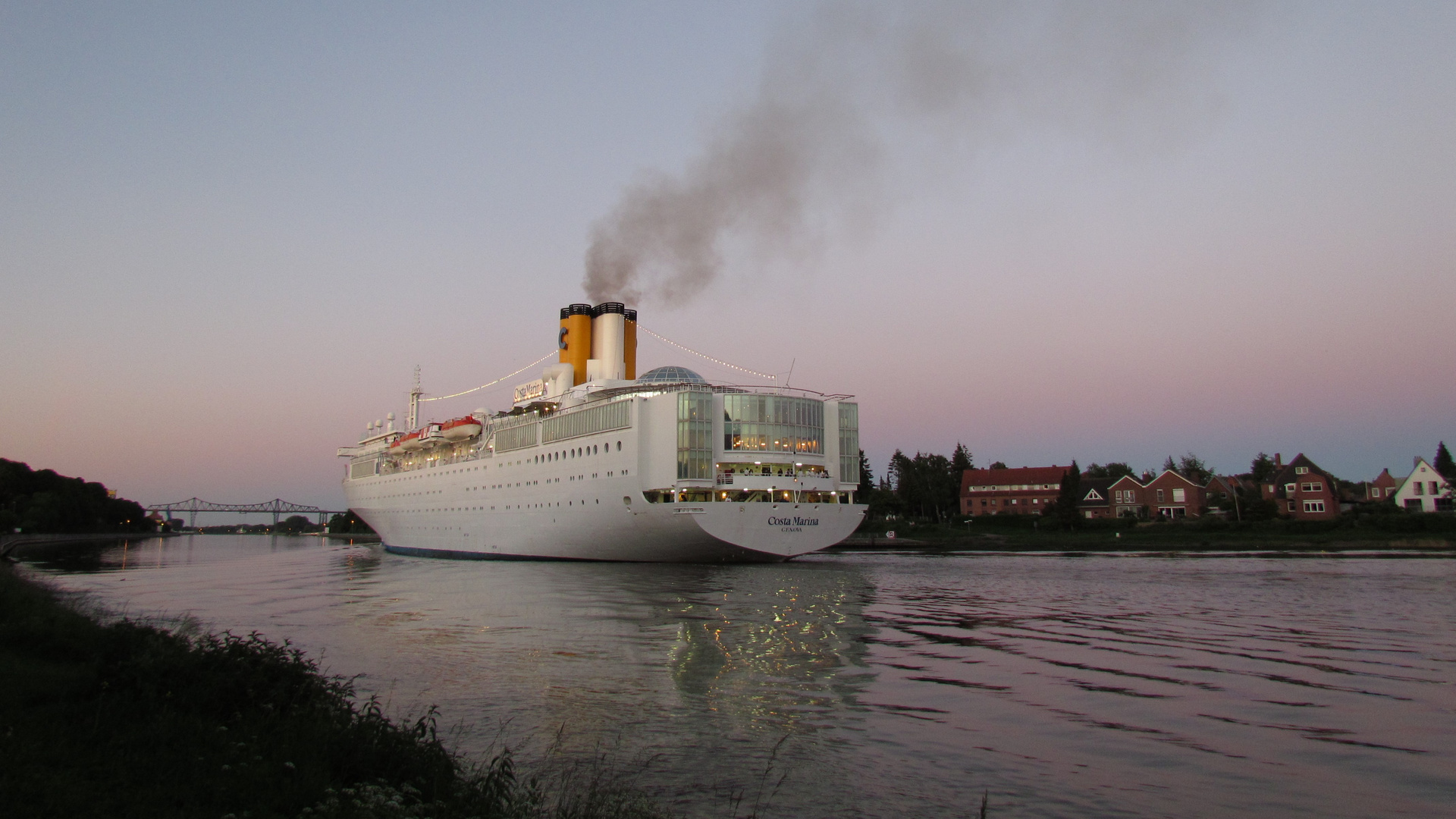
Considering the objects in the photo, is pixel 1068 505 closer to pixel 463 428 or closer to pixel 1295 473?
pixel 1295 473

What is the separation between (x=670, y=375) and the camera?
5522cm

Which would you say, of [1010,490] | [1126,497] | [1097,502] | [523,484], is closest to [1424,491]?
[1126,497]

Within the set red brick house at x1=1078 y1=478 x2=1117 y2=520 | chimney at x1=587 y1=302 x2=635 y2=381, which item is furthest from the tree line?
red brick house at x1=1078 y1=478 x2=1117 y2=520

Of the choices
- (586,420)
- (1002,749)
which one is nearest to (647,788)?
(1002,749)

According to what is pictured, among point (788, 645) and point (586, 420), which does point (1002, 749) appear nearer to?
point (788, 645)

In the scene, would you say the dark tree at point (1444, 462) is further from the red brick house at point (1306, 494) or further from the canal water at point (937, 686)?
the canal water at point (937, 686)

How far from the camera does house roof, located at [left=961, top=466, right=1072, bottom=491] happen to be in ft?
352

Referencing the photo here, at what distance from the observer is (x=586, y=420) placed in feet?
176

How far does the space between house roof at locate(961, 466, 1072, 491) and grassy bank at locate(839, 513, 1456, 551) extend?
1539cm

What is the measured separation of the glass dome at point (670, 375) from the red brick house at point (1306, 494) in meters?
60.3

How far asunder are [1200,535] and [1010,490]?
3764 centimetres

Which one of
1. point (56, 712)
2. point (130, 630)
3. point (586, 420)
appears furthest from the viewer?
point (586, 420)

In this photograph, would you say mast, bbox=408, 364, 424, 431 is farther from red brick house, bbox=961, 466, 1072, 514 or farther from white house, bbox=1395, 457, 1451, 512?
white house, bbox=1395, 457, 1451, 512

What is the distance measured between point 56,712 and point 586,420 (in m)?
45.1
